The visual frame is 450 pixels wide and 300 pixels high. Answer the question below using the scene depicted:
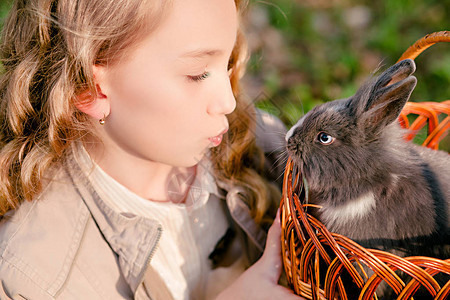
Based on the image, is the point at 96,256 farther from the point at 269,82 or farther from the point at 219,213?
the point at 269,82

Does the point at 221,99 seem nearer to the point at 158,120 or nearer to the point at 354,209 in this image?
the point at 158,120

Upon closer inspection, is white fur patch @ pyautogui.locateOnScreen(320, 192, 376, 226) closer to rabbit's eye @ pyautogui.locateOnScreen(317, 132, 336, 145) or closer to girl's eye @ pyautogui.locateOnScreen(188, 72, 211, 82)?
rabbit's eye @ pyautogui.locateOnScreen(317, 132, 336, 145)

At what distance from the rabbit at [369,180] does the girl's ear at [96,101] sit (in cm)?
53

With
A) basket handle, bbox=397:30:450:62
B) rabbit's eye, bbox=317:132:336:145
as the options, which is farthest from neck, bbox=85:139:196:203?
basket handle, bbox=397:30:450:62

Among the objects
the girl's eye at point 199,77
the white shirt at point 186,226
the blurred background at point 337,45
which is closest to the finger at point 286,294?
the white shirt at point 186,226

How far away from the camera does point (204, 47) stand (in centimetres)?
115

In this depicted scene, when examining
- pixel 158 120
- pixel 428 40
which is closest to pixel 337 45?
pixel 428 40

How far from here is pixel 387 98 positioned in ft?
3.43

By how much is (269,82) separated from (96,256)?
5.36 ft

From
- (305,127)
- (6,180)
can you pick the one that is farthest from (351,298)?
(6,180)

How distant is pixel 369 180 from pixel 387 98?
0.73 ft

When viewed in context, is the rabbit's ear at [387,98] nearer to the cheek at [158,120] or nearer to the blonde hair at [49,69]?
the cheek at [158,120]

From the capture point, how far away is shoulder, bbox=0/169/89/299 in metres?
1.21

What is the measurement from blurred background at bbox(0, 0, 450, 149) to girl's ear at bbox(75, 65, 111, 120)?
49.3 inches
